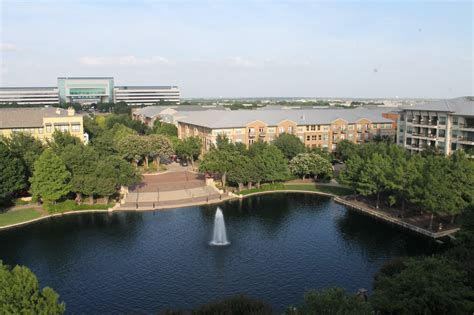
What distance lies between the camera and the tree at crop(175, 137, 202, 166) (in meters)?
75.4

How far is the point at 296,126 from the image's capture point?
264 ft

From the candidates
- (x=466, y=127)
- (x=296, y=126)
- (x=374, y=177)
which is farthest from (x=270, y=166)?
(x=466, y=127)

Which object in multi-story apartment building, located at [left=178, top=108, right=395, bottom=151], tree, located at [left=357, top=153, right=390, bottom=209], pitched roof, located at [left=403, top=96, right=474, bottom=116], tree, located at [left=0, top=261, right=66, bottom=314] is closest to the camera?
tree, located at [left=0, top=261, right=66, bottom=314]

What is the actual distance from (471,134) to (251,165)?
100ft

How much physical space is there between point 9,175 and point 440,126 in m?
57.8

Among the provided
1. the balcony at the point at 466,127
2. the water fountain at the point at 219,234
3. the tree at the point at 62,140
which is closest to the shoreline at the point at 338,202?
the water fountain at the point at 219,234

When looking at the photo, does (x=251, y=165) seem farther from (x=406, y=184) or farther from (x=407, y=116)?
(x=407, y=116)

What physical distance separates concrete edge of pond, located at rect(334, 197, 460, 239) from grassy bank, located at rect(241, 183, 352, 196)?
11.9 ft

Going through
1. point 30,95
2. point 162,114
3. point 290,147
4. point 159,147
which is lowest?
point 159,147

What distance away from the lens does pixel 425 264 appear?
22094 millimetres

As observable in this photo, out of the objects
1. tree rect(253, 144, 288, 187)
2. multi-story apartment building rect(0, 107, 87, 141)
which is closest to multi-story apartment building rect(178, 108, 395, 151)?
tree rect(253, 144, 288, 187)

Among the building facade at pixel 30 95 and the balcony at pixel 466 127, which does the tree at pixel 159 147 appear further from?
the building facade at pixel 30 95

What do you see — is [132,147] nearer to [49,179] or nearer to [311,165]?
[49,179]

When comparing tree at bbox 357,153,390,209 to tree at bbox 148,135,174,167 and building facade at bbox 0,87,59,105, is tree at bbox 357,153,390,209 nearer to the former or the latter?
tree at bbox 148,135,174,167
